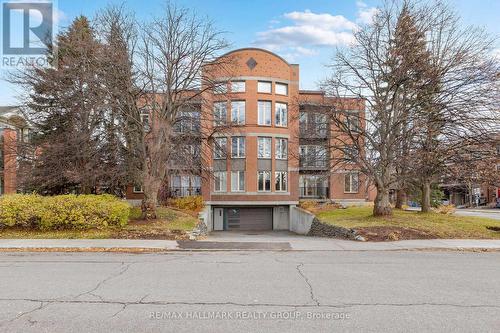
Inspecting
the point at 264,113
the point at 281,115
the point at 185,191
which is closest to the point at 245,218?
the point at 185,191

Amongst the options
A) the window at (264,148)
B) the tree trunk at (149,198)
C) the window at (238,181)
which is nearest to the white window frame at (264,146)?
the window at (264,148)

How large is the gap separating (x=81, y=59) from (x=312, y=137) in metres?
12.9

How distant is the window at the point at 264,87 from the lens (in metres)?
32.8

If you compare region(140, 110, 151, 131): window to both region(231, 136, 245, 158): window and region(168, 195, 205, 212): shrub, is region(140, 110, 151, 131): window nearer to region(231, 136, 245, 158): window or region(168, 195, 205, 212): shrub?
region(168, 195, 205, 212): shrub

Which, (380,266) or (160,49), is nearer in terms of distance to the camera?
(380,266)

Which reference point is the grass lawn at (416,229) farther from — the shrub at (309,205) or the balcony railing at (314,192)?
the balcony railing at (314,192)

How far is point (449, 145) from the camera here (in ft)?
65.5

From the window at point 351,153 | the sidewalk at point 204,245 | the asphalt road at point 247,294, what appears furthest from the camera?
the window at point 351,153

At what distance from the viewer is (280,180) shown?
3362 centimetres

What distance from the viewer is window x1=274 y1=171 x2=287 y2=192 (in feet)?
110

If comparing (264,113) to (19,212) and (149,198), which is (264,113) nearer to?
(149,198)

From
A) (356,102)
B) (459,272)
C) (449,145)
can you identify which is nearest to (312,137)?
(356,102)

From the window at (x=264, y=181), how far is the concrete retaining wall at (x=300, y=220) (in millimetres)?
2810

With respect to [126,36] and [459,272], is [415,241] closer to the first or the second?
[459,272]
